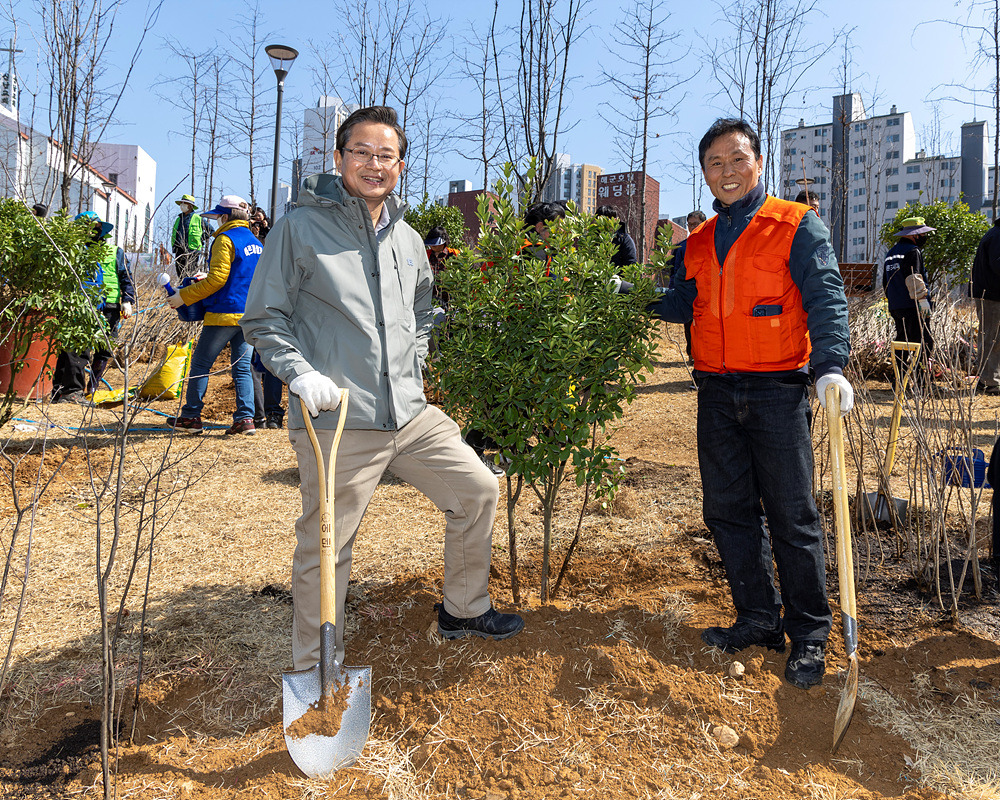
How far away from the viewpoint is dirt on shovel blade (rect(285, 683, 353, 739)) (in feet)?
6.90

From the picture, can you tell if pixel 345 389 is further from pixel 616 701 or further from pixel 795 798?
pixel 795 798

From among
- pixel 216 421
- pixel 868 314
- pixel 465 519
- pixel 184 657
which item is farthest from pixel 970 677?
pixel 868 314

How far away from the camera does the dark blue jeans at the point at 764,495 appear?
2.62m

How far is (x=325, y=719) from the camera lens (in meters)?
2.12

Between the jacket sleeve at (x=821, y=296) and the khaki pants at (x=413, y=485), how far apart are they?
4.02 ft

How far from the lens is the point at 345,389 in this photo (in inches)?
90.0

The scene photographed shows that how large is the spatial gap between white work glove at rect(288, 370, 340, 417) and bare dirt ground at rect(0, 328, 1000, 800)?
373 mm

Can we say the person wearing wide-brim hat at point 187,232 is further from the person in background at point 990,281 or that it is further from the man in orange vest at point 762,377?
the person in background at point 990,281

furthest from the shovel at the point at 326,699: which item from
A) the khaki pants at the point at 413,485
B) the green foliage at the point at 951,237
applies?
the green foliage at the point at 951,237

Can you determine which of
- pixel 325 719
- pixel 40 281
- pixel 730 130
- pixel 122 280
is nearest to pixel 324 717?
pixel 325 719

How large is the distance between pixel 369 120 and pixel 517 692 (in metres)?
2.00

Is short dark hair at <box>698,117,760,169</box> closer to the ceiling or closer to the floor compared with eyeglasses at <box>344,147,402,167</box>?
closer to the ceiling

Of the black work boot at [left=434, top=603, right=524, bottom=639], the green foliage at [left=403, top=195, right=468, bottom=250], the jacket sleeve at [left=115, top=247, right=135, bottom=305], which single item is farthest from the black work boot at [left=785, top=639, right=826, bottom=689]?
the green foliage at [left=403, top=195, right=468, bottom=250]

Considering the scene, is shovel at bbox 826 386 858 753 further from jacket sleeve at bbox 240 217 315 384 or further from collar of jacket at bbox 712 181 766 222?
jacket sleeve at bbox 240 217 315 384
